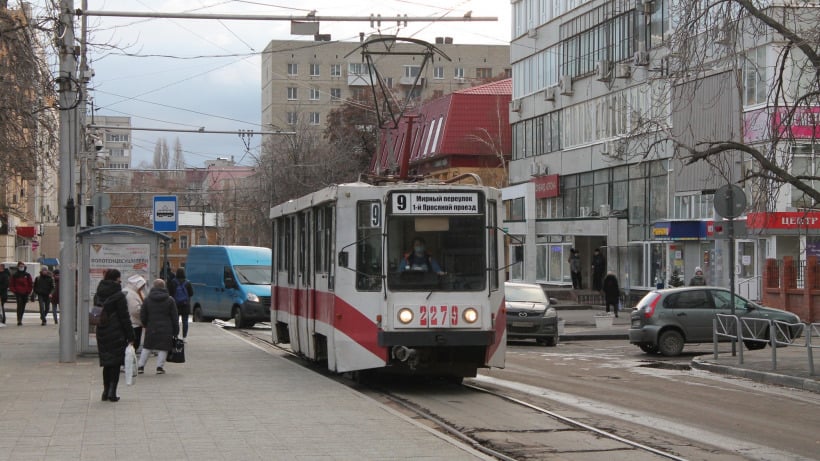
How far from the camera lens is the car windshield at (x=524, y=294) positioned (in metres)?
27.4

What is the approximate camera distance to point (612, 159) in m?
34.6

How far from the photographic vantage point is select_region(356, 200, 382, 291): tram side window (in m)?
15.5

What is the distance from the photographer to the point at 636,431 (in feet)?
40.2

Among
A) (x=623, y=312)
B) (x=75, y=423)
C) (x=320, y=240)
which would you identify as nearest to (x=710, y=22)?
(x=320, y=240)

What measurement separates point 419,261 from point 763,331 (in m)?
9.06

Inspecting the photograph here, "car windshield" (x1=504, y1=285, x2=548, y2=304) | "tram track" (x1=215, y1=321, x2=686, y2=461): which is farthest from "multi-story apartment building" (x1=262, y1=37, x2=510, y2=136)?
"tram track" (x1=215, y1=321, x2=686, y2=461)

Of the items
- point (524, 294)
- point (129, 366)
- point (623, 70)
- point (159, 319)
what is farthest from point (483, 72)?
point (129, 366)

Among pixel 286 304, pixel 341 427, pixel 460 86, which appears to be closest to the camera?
pixel 341 427

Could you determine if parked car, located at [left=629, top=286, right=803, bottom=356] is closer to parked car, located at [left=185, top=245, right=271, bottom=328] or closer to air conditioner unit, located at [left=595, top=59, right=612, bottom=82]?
parked car, located at [left=185, top=245, right=271, bottom=328]

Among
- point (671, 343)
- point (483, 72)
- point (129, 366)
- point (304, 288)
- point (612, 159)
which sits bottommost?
point (671, 343)

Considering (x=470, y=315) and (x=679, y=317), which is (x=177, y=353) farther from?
(x=679, y=317)

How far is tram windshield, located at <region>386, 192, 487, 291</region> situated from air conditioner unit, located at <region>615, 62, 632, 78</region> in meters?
33.2

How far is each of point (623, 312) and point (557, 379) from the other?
24.8m

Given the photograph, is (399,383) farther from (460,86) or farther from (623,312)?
(460,86)
